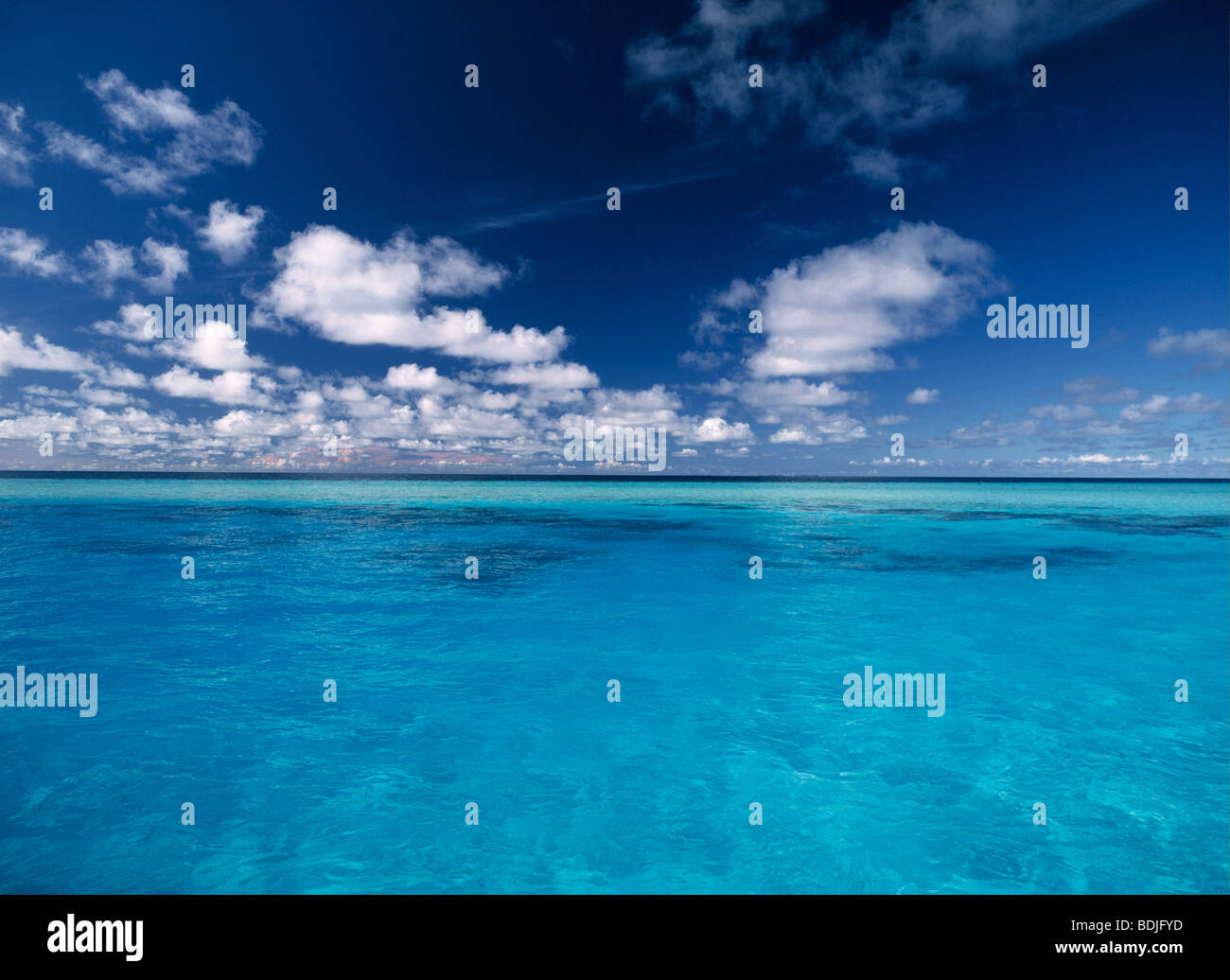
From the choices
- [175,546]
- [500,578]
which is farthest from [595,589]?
[175,546]

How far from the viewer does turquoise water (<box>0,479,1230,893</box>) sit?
6.31m

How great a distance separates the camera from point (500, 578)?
21.7 meters

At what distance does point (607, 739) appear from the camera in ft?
30.5

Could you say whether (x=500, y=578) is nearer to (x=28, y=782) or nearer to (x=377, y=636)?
(x=377, y=636)

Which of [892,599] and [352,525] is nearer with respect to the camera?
[892,599]

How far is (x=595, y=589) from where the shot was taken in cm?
2059

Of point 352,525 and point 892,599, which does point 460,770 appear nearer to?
point 892,599

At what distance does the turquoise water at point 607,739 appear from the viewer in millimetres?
6309

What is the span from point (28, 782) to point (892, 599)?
21.4 meters
